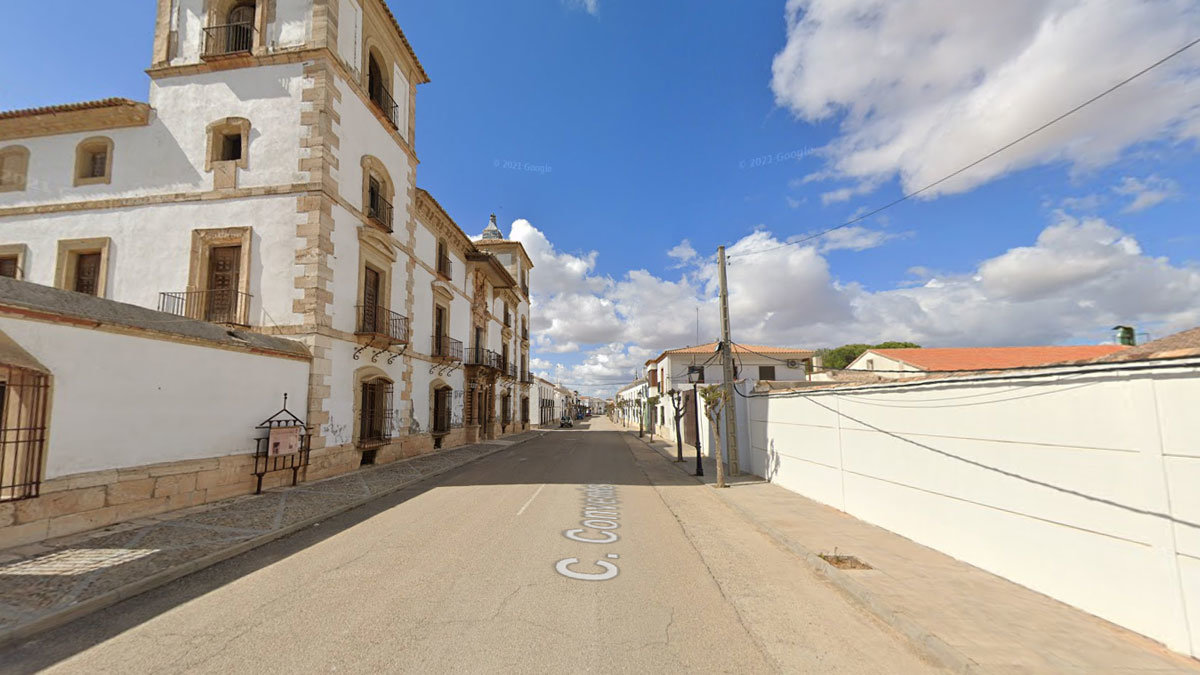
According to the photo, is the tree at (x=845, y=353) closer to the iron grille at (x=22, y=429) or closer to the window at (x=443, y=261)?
the window at (x=443, y=261)

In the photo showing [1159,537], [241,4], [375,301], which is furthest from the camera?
[375,301]

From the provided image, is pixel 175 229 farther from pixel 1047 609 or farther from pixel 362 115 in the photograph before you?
pixel 1047 609

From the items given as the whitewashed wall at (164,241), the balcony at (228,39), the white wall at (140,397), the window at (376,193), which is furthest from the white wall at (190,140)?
the white wall at (140,397)

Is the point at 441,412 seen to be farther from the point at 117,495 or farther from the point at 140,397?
the point at 117,495

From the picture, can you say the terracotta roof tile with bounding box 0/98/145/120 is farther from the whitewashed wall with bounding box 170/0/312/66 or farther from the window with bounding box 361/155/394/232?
the window with bounding box 361/155/394/232

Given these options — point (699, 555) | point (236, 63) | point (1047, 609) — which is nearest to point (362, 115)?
point (236, 63)

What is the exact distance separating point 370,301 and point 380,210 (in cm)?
316

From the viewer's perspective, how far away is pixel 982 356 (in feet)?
97.7

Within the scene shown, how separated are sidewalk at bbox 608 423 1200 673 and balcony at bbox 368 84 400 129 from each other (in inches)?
692

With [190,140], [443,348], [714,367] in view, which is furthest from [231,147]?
[714,367]

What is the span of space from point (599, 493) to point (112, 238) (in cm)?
1574

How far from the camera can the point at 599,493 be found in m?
10.9

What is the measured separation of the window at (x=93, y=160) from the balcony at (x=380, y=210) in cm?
720

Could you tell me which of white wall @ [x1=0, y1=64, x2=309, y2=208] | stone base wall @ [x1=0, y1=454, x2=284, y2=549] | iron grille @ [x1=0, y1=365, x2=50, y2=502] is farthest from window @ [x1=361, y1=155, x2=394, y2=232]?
iron grille @ [x1=0, y1=365, x2=50, y2=502]
